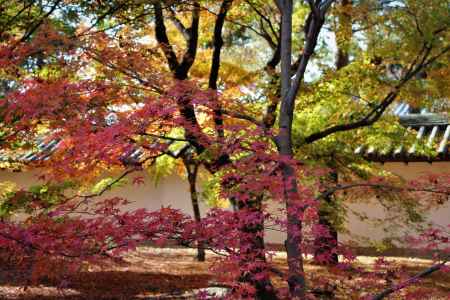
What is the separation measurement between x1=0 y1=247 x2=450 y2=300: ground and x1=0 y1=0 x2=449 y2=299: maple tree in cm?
114

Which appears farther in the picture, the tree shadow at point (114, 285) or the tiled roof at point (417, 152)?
the tiled roof at point (417, 152)

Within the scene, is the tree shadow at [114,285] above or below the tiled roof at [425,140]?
below

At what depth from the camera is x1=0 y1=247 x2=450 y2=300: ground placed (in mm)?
8430

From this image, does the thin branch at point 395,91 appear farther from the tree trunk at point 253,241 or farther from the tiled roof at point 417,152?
the tiled roof at point 417,152

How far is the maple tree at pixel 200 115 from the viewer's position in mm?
4438

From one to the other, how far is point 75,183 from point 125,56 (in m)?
3.06

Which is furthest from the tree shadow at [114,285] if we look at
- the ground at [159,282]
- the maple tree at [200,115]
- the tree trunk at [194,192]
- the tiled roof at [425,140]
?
the tiled roof at [425,140]

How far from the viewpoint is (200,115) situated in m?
9.75

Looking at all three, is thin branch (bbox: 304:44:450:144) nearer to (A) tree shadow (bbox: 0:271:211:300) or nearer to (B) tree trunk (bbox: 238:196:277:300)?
(B) tree trunk (bbox: 238:196:277:300)

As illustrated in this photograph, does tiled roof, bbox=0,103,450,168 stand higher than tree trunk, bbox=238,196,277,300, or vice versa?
tiled roof, bbox=0,103,450,168

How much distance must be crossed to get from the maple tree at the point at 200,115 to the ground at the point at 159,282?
1.14 meters

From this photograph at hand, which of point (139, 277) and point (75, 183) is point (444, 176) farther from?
point (139, 277)

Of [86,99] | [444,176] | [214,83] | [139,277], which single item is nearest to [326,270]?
[139,277]

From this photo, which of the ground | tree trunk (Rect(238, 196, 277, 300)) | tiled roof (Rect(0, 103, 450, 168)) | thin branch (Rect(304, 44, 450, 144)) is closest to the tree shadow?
the ground
